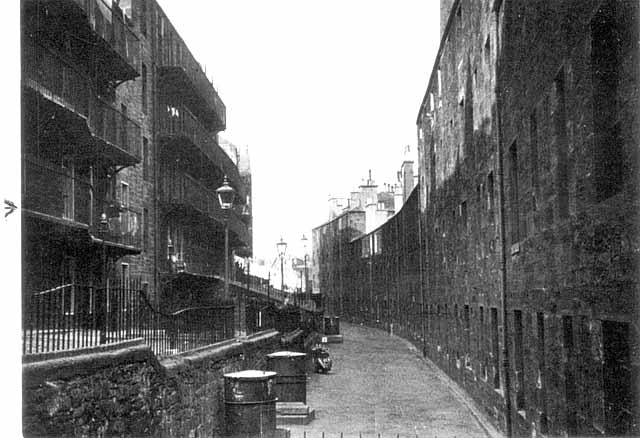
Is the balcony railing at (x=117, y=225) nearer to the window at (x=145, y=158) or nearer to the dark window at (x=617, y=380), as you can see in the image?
the window at (x=145, y=158)

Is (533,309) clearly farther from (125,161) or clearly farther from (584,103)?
(125,161)

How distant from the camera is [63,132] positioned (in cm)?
1811

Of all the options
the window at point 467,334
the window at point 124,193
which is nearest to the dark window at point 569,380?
the window at point 467,334

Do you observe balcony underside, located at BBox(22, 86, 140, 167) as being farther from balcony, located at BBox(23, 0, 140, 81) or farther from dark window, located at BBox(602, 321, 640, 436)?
dark window, located at BBox(602, 321, 640, 436)

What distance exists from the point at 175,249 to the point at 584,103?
23689mm

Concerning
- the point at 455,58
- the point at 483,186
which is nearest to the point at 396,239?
the point at 455,58

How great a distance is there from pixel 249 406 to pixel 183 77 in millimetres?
19828

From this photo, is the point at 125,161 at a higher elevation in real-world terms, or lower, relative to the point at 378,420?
higher

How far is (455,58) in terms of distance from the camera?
77.3 ft

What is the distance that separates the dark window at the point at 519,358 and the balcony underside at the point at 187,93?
62.4 feet

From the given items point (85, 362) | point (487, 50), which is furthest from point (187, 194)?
point (85, 362)

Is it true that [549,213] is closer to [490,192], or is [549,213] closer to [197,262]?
[490,192]

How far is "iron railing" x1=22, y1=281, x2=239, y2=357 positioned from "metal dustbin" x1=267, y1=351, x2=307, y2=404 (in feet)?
3.76

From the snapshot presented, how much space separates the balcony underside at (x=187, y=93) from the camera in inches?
1161
